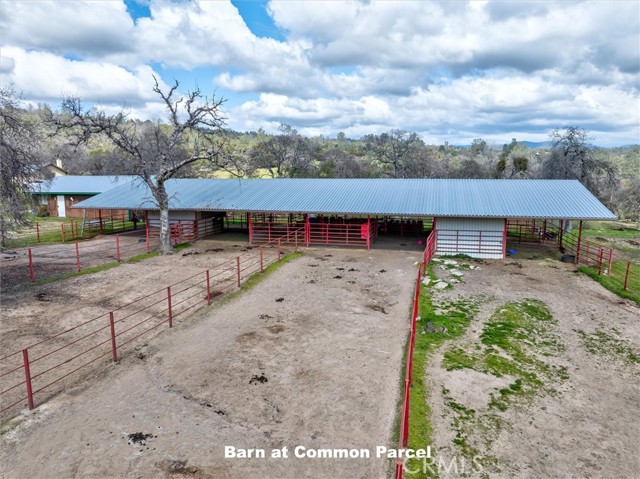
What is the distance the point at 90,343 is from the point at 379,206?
17.0 metres

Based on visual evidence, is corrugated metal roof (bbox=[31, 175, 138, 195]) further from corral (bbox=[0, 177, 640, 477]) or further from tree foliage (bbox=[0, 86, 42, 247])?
tree foliage (bbox=[0, 86, 42, 247])

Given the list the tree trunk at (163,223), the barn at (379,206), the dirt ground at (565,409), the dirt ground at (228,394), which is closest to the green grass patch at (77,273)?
the dirt ground at (228,394)

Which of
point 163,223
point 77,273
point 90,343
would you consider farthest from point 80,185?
point 90,343

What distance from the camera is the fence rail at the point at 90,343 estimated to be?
8.91 metres

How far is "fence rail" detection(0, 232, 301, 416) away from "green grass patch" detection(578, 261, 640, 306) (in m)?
15.0

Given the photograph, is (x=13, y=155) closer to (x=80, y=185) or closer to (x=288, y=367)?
(x=288, y=367)

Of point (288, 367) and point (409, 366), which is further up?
point (409, 366)

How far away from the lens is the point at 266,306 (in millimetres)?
14375

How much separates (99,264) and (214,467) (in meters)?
17.0

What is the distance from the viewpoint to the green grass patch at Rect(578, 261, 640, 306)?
1573cm

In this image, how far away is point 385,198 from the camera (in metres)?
25.6

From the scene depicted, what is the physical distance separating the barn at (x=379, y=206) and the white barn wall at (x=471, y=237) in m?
0.05

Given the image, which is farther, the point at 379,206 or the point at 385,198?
the point at 385,198

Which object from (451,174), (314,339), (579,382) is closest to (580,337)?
(579,382)
